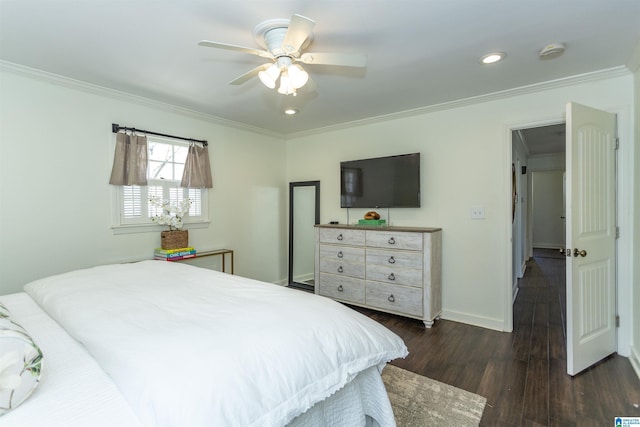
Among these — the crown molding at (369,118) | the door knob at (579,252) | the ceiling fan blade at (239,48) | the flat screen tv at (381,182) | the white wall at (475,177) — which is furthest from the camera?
the flat screen tv at (381,182)

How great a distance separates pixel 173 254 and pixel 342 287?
2.01m

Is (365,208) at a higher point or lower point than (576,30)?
lower

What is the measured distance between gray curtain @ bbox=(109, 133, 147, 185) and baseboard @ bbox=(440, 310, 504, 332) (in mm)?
3671

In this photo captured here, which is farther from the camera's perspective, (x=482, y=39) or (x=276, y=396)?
(x=482, y=39)

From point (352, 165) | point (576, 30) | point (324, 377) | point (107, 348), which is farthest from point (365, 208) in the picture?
point (107, 348)

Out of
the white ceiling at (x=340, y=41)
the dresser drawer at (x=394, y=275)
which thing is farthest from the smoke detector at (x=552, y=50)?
the dresser drawer at (x=394, y=275)

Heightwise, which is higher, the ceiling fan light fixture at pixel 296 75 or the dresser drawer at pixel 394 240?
the ceiling fan light fixture at pixel 296 75

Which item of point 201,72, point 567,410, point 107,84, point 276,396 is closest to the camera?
point 276,396

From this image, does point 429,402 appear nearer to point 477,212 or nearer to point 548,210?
point 477,212

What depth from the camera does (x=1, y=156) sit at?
238cm

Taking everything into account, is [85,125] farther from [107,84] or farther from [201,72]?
[201,72]

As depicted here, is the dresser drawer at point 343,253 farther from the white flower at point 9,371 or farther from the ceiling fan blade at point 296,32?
the white flower at point 9,371

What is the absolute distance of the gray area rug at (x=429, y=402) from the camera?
175cm

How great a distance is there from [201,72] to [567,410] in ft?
11.9
